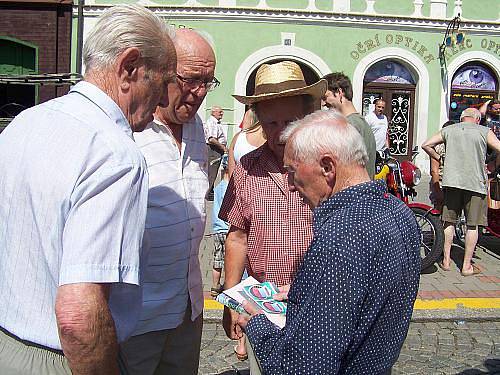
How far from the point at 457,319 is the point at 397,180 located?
210 cm

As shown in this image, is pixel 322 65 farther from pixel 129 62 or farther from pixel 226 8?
pixel 129 62

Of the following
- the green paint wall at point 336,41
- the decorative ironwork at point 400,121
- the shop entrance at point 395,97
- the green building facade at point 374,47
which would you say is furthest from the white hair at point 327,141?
the decorative ironwork at point 400,121

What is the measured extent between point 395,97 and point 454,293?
42.6 feet

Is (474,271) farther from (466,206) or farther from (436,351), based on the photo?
(436,351)

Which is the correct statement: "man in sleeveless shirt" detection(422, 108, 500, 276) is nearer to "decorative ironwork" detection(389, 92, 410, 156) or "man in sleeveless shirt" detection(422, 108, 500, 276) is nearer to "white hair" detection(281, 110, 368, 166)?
"white hair" detection(281, 110, 368, 166)

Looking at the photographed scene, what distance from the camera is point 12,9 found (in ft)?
58.9

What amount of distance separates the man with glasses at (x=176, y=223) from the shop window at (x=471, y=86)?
660 inches

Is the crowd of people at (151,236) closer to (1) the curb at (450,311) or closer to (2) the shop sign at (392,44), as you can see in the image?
(1) the curb at (450,311)

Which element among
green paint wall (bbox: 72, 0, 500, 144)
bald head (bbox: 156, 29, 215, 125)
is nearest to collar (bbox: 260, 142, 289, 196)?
bald head (bbox: 156, 29, 215, 125)

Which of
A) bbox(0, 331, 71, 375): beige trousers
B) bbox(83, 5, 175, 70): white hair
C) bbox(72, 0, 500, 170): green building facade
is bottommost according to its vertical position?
bbox(0, 331, 71, 375): beige trousers

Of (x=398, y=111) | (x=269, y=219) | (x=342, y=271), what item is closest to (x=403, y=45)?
(x=398, y=111)

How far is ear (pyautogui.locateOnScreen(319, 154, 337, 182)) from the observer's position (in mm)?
2121

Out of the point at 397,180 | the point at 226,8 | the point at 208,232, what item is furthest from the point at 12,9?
the point at 397,180

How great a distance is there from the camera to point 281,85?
2941 mm
